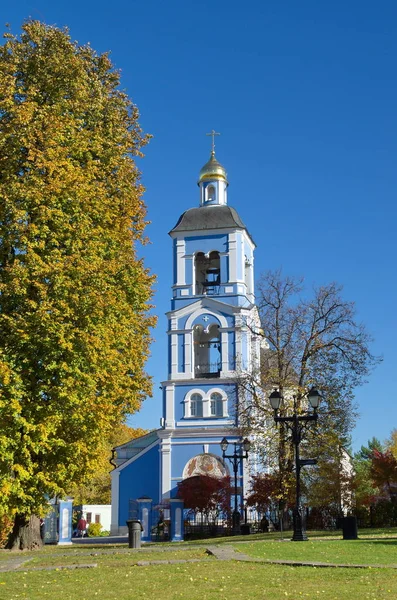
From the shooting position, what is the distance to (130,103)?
86.3ft

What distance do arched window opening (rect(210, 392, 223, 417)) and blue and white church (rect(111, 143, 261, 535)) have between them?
0.02 m

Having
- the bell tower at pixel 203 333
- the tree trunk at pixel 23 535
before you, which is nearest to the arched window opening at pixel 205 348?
the bell tower at pixel 203 333

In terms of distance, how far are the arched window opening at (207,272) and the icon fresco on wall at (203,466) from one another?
957 centimetres

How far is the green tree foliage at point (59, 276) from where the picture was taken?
62.8 feet

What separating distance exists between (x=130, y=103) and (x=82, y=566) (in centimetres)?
1671

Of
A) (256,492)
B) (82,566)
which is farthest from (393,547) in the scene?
(256,492)

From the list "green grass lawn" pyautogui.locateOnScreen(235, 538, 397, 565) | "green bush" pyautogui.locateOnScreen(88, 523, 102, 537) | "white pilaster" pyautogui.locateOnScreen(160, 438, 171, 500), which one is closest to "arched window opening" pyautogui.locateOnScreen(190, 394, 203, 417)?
"white pilaster" pyautogui.locateOnScreen(160, 438, 171, 500)

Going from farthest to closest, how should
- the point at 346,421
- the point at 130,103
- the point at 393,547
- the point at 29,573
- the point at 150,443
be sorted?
the point at 150,443 → the point at 346,421 → the point at 130,103 → the point at 393,547 → the point at 29,573

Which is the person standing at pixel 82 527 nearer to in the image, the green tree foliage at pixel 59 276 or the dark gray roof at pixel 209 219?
the dark gray roof at pixel 209 219

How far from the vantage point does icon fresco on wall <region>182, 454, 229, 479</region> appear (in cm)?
4350

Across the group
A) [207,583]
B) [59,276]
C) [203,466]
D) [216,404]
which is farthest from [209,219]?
[207,583]

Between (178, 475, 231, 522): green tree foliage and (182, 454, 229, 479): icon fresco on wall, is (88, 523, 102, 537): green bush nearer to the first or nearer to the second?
(182, 454, 229, 479): icon fresco on wall

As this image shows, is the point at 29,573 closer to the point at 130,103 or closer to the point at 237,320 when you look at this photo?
the point at 130,103

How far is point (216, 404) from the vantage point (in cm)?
4472
